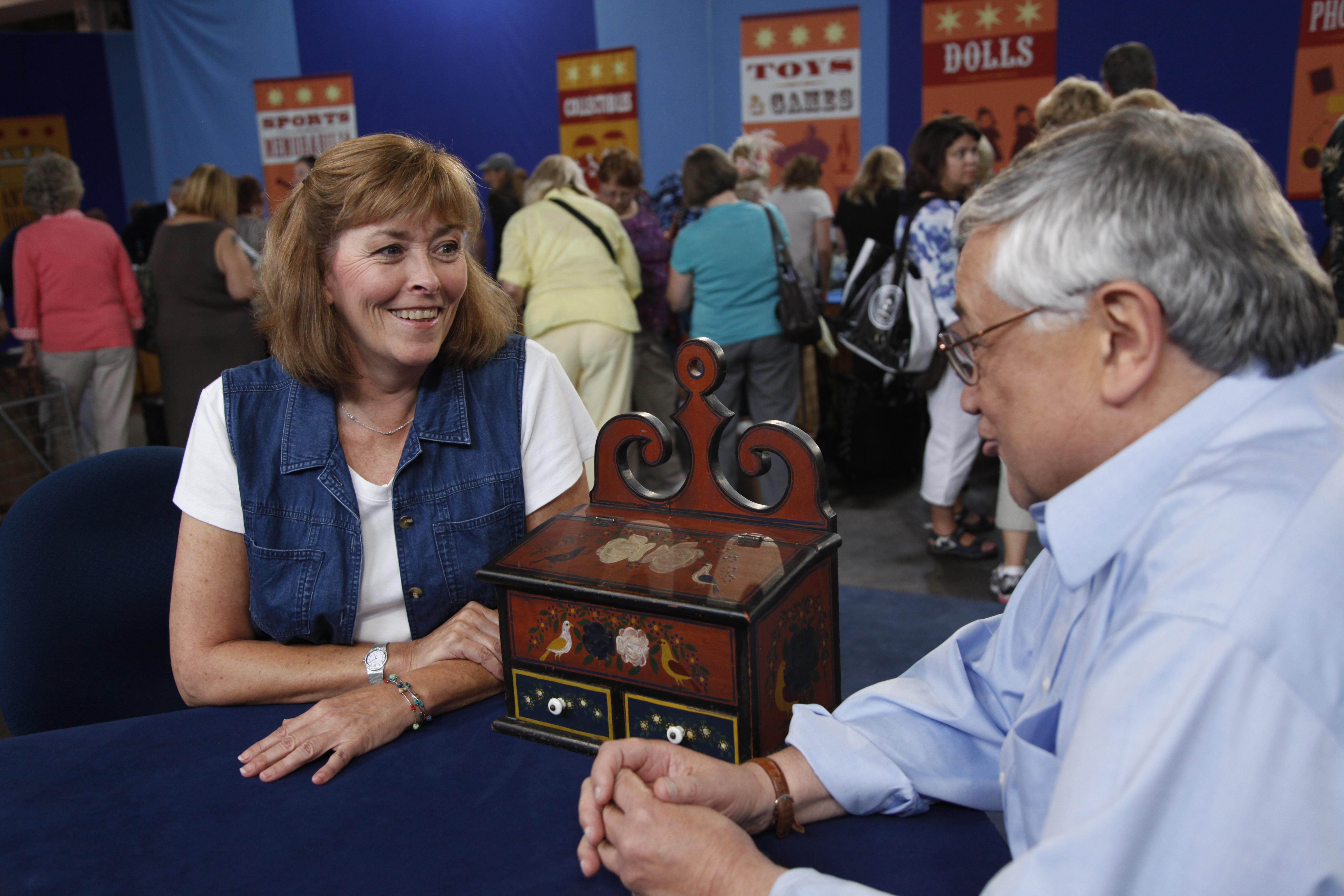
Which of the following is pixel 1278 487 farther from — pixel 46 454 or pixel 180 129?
pixel 180 129

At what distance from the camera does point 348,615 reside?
1478mm

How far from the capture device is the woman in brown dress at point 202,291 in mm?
4238

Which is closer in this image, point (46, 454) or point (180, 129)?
point (46, 454)

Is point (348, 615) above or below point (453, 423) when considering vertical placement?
below

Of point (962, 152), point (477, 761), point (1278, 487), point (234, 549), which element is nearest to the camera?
point (1278, 487)

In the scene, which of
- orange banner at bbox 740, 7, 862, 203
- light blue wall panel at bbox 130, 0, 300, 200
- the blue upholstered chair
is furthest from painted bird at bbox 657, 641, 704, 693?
light blue wall panel at bbox 130, 0, 300, 200

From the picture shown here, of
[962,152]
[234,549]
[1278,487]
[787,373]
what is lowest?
[787,373]

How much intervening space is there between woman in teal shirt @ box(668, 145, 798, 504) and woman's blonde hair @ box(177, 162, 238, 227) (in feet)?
6.40

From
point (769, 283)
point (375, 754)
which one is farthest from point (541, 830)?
point (769, 283)

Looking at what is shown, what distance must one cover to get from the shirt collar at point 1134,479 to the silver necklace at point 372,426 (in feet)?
3.40

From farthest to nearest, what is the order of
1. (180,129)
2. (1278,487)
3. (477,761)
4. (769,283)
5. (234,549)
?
(180,129) < (769,283) < (234,549) < (477,761) < (1278,487)

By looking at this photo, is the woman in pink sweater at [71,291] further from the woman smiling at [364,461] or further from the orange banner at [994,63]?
the orange banner at [994,63]

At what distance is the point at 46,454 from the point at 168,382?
32.6 inches

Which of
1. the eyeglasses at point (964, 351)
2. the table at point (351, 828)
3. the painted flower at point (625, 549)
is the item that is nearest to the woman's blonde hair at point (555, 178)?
the painted flower at point (625, 549)
